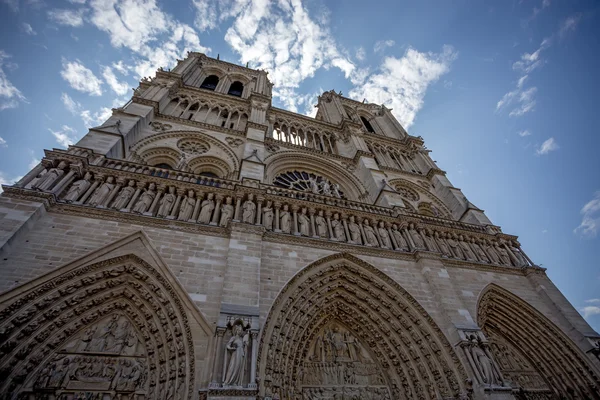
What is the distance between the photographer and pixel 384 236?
8.15 meters

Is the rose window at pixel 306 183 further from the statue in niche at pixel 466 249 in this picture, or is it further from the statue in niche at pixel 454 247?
the statue in niche at pixel 466 249

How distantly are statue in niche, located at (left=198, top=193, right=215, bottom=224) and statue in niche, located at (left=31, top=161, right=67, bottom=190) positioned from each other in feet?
10.3

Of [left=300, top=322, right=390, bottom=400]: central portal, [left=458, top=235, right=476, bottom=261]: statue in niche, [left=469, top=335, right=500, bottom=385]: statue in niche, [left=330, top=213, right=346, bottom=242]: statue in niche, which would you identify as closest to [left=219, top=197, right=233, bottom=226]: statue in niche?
[left=330, top=213, right=346, bottom=242]: statue in niche

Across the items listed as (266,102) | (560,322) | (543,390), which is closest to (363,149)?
(266,102)

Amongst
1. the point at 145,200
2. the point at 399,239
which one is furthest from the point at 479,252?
the point at 145,200

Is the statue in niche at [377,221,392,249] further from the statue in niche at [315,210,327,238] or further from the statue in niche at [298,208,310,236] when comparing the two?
the statue in niche at [298,208,310,236]

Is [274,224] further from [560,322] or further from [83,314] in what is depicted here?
[560,322]

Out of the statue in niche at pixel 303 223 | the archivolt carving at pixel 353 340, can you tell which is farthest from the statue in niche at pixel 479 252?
the statue in niche at pixel 303 223

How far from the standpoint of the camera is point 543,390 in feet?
23.0

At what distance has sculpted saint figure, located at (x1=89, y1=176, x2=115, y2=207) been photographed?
20.7 ft

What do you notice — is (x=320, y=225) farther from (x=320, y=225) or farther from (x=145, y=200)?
(x=145, y=200)

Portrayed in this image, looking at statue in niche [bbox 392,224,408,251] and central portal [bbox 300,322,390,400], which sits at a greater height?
statue in niche [bbox 392,224,408,251]

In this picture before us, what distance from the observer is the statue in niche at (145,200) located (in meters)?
6.49

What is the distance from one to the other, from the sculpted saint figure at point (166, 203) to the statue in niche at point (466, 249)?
8.61 meters
